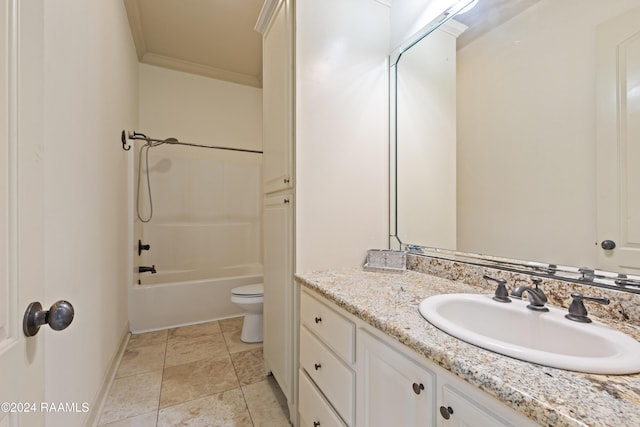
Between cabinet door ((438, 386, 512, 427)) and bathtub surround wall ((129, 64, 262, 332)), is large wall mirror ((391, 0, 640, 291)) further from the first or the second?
bathtub surround wall ((129, 64, 262, 332))

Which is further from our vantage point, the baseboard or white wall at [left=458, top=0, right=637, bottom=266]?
the baseboard

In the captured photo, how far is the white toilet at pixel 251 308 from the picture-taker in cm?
209

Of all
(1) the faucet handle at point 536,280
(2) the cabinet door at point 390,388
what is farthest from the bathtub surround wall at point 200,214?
(1) the faucet handle at point 536,280

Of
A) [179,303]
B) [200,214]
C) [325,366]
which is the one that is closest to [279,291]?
[325,366]

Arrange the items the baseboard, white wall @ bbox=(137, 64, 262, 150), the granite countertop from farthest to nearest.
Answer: white wall @ bbox=(137, 64, 262, 150) < the baseboard < the granite countertop

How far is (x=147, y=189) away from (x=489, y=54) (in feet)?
10.4

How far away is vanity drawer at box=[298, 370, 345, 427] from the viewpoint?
0.97 m

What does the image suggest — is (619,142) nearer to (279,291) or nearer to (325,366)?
(325,366)

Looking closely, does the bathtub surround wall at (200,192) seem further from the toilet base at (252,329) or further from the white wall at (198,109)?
the toilet base at (252,329)

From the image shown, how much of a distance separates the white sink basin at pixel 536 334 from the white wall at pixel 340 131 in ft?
2.15

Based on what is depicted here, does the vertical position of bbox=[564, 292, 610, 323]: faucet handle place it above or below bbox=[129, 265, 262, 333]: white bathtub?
above

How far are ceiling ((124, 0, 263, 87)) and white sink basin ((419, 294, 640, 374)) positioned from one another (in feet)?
8.55

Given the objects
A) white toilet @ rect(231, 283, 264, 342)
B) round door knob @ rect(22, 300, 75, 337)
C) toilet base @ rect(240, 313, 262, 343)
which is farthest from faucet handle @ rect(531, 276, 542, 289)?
toilet base @ rect(240, 313, 262, 343)

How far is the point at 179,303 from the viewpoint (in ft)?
8.03
